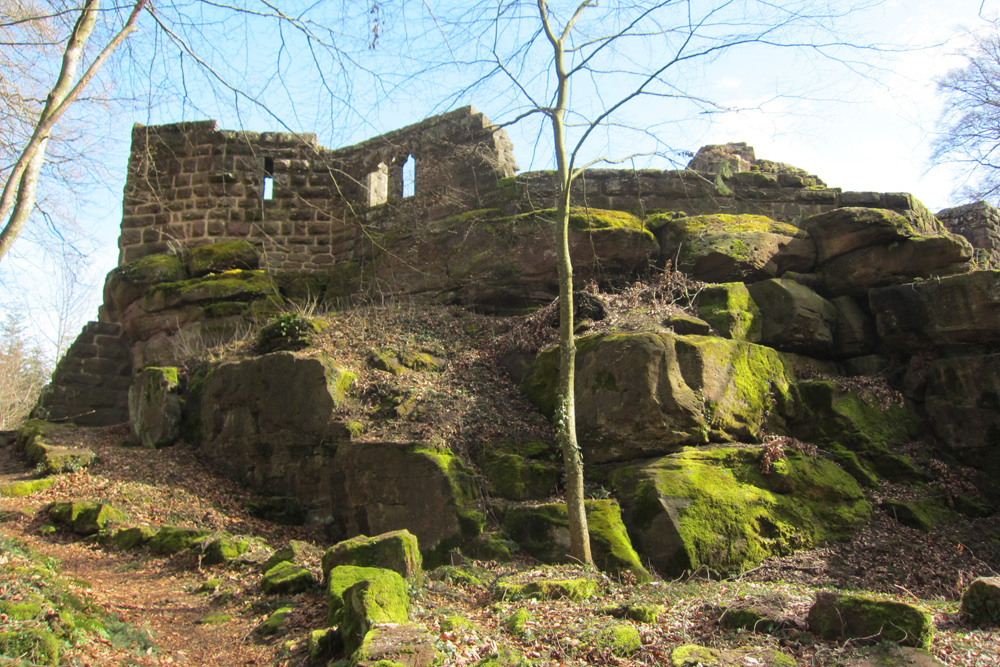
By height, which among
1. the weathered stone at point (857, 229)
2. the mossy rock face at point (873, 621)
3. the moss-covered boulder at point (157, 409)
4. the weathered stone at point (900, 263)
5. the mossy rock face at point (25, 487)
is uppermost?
the weathered stone at point (857, 229)

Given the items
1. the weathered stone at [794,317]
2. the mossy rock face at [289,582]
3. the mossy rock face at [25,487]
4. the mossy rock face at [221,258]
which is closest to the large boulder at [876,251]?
the weathered stone at [794,317]

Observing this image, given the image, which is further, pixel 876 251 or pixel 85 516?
pixel 876 251

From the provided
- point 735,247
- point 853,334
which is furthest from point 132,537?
point 853,334

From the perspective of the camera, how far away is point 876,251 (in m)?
9.05

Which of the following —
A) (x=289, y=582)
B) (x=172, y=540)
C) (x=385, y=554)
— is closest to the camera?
(x=385, y=554)

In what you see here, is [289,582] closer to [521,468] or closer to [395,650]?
[395,650]

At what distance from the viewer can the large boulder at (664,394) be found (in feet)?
22.5

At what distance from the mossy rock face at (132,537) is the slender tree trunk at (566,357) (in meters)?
4.08

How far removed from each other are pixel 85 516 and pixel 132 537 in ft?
2.30

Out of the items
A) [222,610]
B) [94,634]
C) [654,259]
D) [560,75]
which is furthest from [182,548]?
[654,259]

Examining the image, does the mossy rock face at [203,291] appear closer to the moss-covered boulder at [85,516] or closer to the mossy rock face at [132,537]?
the moss-covered boulder at [85,516]

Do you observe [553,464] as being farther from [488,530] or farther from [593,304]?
[593,304]

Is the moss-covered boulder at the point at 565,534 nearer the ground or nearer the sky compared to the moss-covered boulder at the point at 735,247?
nearer the ground

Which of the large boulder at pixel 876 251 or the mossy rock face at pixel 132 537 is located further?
the large boulder at pixel 876 251
